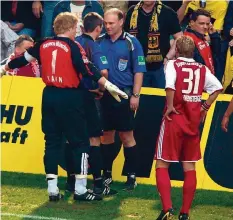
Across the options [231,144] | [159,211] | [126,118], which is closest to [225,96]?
[231,144]

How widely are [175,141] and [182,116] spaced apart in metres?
0.28

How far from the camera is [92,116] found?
11133mm

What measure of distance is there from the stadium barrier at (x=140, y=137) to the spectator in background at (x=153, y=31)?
74cm

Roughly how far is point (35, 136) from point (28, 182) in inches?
34.5

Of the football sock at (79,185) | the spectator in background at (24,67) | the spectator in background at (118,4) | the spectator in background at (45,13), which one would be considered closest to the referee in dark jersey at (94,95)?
the football sock at (79,185)

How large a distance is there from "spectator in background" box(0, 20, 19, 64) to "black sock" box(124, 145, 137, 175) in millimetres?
3693

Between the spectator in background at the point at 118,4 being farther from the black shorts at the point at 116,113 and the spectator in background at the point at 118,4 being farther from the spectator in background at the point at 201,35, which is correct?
the black shorts at the point at 116,113

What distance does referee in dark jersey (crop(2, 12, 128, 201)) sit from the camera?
34.6ft

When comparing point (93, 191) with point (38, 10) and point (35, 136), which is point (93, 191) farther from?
point (38, 10)

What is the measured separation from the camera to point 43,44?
10617mm

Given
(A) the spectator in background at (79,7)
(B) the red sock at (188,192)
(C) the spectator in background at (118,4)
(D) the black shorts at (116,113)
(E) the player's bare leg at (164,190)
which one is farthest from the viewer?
(C) the spectator in background at (118,4)

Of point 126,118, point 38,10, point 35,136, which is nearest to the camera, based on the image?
point 126,118

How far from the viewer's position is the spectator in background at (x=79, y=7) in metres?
13.7

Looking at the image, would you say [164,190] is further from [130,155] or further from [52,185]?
[130,155]
